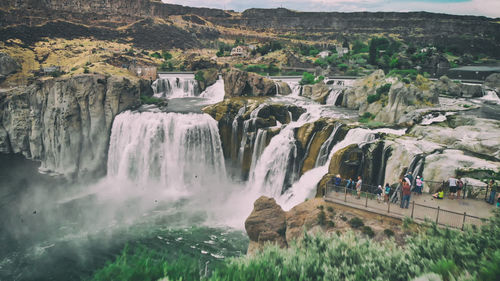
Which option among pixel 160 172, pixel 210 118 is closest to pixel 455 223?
pixel 210 118

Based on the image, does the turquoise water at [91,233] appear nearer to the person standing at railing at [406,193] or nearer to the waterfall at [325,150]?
the waterfall at [325,150]

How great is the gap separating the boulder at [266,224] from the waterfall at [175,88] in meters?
32.8

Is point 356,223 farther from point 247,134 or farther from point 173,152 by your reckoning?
point 173,152

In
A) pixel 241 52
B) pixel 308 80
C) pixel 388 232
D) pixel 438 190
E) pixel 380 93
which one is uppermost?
pixel 241 52

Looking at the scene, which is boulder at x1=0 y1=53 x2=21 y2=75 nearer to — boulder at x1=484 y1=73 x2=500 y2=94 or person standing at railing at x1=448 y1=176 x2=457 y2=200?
person standing at railing at x1=448 y1=176 x2=457 y2=200

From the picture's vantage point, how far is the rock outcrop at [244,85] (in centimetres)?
4247

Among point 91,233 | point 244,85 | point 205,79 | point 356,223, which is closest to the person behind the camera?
point 356,223

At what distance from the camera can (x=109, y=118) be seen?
37.6m

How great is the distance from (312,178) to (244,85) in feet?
65.6

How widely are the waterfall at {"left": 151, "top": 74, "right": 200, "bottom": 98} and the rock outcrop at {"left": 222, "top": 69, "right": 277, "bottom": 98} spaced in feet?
29.4

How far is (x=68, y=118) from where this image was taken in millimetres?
37125

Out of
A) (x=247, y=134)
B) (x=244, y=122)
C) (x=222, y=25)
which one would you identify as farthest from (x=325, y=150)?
(x=222, y=25)

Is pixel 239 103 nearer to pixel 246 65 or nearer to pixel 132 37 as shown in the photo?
pixel 246 65

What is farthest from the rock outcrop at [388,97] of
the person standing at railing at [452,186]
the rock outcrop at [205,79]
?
the rock outcrop at [205,79]
